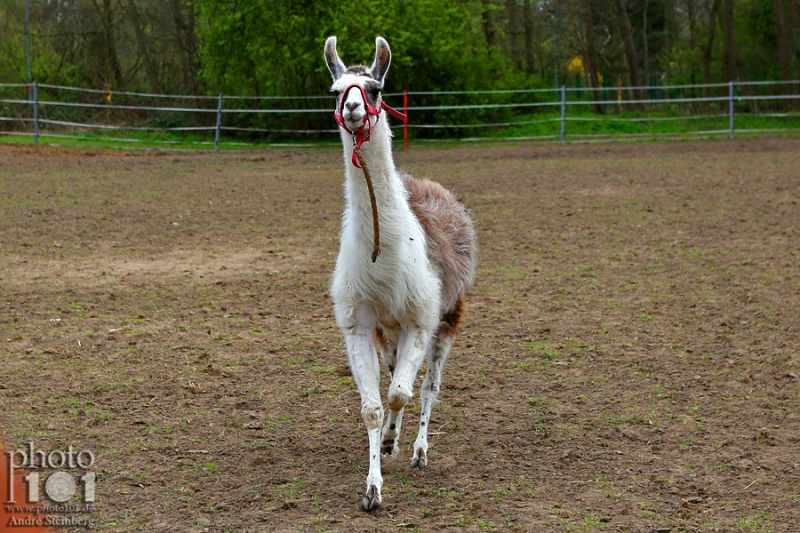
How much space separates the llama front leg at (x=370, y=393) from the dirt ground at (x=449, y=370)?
4.6 inches

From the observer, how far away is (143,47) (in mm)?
27469

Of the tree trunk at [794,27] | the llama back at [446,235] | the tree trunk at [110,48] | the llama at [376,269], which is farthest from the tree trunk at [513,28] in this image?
the llama at [376,269]

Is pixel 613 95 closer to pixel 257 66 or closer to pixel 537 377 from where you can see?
pixel 257 66

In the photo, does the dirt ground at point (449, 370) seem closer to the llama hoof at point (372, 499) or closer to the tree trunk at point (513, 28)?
the llama hoof at point (372, 499)

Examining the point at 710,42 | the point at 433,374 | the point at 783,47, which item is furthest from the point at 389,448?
the point at 710,42

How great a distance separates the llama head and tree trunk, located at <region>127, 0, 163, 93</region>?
24.6 meters

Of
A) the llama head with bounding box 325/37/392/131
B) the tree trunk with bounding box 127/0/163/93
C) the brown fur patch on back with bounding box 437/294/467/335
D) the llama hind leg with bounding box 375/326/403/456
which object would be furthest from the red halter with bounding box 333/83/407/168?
the tree trunk with bounding box 127/0/163/93

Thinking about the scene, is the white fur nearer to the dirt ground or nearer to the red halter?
the red halter

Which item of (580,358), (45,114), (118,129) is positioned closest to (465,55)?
(118,129)

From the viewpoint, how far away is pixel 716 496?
12.4 feet

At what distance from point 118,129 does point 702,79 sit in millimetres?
20560

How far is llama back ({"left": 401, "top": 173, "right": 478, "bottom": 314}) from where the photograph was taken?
4.46 metres

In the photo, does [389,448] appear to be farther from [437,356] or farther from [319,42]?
[319,42]

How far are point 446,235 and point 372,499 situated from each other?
5.36 ft
